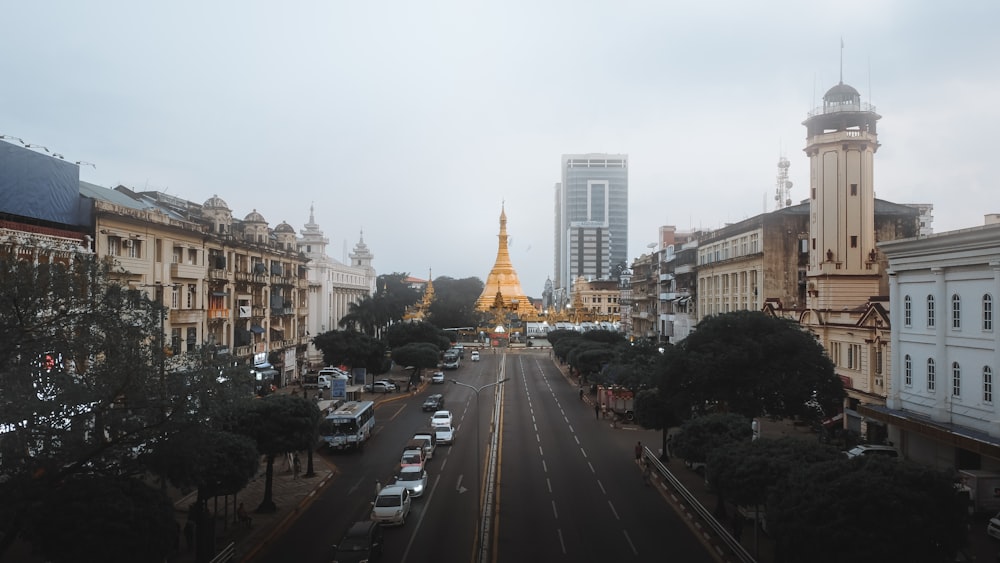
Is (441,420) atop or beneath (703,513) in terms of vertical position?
atop

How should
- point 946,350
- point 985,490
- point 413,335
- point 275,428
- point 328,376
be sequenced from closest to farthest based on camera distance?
point 985,490, point 275,428, point 946,350, point 328,376, point 413,335

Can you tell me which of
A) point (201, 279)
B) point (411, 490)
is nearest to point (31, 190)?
point (201, 279)

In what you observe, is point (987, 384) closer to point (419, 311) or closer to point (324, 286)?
point (324, 286)

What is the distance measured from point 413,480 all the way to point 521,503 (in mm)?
4476

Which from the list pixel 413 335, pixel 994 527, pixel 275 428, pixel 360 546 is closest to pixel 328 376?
pixel 413 335

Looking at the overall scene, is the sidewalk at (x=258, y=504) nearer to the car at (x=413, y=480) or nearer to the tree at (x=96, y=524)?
the tree at (x=96, y=524)

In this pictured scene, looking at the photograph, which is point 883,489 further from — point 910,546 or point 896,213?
point 896,213

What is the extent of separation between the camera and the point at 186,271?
46625 millimetres

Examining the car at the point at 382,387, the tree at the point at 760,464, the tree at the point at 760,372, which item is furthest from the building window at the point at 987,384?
the car at the point at 382,387

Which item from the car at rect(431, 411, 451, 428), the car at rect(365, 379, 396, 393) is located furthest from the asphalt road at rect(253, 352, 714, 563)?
the car at rect(365, 379, 396, 393)

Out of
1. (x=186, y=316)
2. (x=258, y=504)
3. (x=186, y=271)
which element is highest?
(x=186, y=271)

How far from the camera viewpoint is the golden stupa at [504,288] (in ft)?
388

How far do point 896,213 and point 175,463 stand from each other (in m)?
49.8

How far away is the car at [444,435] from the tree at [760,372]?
1315 cm
